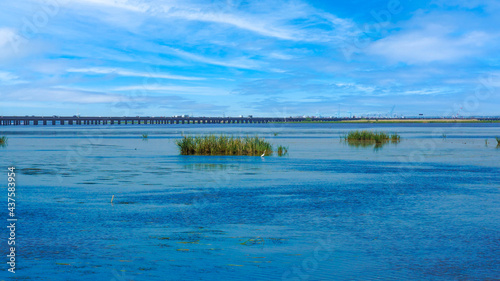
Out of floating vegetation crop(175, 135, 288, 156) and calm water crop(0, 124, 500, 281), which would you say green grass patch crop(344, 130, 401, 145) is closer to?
floating vegetation crop(175, 135, 288, 156)

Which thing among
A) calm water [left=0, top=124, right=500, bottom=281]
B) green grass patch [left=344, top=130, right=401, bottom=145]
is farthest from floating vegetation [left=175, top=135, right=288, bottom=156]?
green grass patch [left=344, top=130, right=401, bottom=145]

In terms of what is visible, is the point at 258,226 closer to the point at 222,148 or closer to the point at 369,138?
the point at 222,148

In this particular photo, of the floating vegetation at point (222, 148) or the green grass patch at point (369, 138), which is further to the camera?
the green grass patch at point (369, 138)

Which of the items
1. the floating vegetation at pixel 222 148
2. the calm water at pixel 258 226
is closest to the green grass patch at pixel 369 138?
the floating vegetation at pixel 222 148

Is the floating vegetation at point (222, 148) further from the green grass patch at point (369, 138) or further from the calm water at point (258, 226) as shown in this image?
the green grass patch at point (369, 138)

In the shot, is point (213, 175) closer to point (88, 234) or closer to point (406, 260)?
point (88, 234)

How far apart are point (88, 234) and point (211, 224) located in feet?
11.5

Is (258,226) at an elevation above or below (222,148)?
below

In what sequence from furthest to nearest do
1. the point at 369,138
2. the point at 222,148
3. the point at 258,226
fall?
the point at 369,138, the point at 222,148, the point at 258,226

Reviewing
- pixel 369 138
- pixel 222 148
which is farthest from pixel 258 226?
pixel 369 138

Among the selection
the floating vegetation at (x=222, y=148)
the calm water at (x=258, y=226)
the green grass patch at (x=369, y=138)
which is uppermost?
the green grass patch at (x=369, y=138)

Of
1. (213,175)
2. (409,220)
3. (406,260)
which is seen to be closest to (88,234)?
(406,260)

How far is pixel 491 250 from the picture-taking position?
41.4ft

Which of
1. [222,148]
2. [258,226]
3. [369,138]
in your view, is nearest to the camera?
[258,226]
